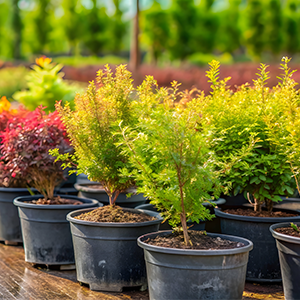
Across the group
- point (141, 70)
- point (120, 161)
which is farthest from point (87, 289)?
point (141, 70)

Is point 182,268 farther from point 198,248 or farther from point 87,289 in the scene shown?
point 87,289

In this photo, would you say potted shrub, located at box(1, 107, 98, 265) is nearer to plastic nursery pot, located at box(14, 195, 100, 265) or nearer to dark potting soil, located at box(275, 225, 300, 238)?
plastic nursery pot, located at box(14, 195, 100, 265)

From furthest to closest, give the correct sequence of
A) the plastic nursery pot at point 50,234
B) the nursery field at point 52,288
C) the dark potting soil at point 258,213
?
the plastic nursery pot at point 50,234
the dark potting soil at point 258,213
the nursery field at point 52,288

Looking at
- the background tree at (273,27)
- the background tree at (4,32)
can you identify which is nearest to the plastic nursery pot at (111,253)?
the background tree at (273,27)

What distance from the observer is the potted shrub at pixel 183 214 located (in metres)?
2.64

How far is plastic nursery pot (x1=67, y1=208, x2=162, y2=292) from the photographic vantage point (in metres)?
3.38

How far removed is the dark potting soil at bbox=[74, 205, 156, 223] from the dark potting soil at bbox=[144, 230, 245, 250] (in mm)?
478

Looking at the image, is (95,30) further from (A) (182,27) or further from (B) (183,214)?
(B) (183,214)

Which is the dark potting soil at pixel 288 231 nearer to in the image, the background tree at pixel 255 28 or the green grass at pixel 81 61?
the green grass at pixel 81 61

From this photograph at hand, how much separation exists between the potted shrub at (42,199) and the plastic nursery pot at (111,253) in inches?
25.4

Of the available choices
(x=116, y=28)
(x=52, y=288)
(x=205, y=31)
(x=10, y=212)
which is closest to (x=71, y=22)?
(x=116, y=28)

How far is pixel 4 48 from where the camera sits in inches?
1681

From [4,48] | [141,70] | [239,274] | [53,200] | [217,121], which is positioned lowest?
[239,274]

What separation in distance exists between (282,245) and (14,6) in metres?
33.5
